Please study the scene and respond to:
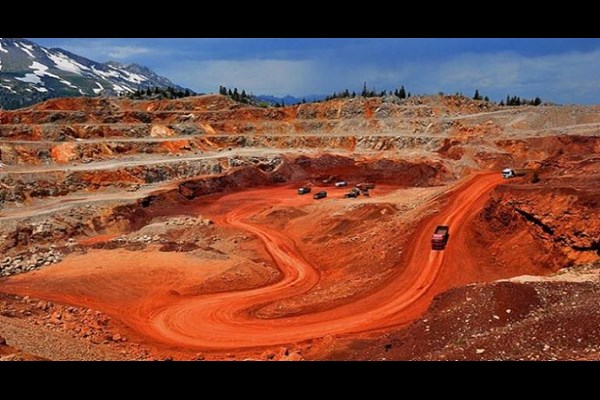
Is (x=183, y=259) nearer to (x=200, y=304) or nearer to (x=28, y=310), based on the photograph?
(x=200, y=304)

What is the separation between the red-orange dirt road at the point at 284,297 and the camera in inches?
848

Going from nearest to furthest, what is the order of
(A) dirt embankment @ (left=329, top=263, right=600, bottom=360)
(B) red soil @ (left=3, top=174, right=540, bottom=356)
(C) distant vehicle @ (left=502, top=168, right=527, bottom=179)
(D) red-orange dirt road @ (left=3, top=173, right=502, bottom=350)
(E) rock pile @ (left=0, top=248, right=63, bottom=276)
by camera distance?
(A) dirt embankment @ (left=329, top=263, right=600, bottom=360) < (D) red-orange dirt road @ (left=3, top=173, right=502, bottom=350) < (B) red soil @ (left=3, top=174, right=540, bottom=356) < (E) rock pile @ (left=0, top=248, right=63, bottom=276) < (C) distant vehicle @ (left=502, top=168, right=527, bottom=179)

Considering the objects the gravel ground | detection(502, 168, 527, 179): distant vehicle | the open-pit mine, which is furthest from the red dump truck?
detection(502, 168, 527, 179): distant vehicle

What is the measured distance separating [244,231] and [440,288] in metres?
18.3

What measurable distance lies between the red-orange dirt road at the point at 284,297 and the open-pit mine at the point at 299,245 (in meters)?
Answer: 0.11

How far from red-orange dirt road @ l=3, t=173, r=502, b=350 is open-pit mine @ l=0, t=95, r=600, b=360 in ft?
0.37

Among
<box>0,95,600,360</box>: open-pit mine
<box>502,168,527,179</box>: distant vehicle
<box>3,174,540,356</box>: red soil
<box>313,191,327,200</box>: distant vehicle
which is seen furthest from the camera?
<box>313,191,327,200</box>: distant vehicle

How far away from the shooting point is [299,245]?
118 ft

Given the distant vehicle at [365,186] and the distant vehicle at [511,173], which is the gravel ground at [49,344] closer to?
the distant vehicle at [365,186]

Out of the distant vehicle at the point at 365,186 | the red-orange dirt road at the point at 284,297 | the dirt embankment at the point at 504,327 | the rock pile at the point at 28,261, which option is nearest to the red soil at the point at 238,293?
the red-orange dirt road at the point at 284,297

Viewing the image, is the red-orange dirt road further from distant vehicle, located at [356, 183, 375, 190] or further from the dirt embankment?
distant vehicle, located at [356, 183, 375, 190]

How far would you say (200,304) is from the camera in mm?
25531

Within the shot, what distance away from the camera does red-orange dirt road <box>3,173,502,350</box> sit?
2155 cm
